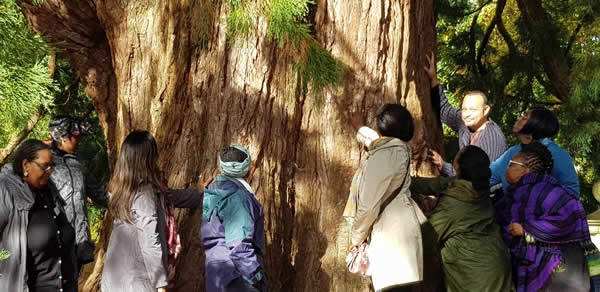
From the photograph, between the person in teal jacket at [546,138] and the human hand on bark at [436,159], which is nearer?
the person in teal jacket at [546,138]

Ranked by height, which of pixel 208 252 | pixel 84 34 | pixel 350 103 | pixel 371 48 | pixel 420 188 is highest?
pixel 84 34

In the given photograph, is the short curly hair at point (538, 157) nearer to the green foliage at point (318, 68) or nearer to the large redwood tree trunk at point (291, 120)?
the large redwood tree trunk at point (291, 120)

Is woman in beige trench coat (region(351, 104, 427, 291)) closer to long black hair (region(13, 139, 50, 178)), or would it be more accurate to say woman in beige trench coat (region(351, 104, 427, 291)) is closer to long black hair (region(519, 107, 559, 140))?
long black hair (region(519, 107, 559, 140))

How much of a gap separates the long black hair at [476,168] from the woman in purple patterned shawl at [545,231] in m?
0.24

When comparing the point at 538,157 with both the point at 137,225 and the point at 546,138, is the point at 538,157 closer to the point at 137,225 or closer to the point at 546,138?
the point at 546,138

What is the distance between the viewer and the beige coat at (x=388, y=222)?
3.38 m

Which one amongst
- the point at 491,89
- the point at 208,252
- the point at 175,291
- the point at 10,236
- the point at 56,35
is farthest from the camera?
the point at 491,89

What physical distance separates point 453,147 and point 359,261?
190 inches

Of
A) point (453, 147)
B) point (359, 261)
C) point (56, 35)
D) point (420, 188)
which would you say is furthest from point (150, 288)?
point (453, 147)

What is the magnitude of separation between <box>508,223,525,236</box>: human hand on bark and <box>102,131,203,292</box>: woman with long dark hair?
181cm

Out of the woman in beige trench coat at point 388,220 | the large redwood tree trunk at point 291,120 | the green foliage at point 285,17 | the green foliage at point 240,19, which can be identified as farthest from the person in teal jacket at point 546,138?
the green foliage at point 240,19

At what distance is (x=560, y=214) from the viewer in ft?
12.1

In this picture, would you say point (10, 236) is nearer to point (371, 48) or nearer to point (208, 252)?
point (208, 252)

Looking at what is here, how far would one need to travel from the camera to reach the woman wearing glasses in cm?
333
